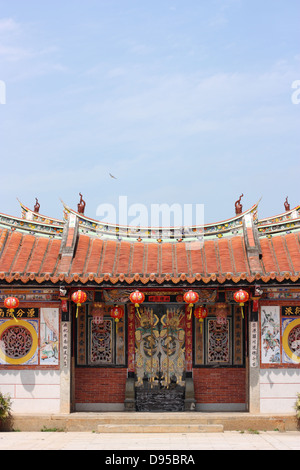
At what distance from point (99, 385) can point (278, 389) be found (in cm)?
390

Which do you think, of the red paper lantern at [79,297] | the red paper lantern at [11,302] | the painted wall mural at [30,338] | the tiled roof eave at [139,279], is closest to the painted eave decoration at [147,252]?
the tiled roof eave at [139,279]

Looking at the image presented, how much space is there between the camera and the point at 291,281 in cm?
1394

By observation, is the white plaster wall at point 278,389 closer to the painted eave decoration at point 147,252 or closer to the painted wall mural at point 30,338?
the painted eave decoration at point 147,252

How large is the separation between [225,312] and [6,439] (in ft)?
17.2

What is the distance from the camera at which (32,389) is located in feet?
47.8

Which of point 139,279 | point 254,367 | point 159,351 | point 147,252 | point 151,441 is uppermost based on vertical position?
point 147,252

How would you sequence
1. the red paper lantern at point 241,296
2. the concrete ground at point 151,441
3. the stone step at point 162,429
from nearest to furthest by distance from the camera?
the concrete ground at point 151,441, the stone step at point 162,429, the red paper lantern at point 241,296

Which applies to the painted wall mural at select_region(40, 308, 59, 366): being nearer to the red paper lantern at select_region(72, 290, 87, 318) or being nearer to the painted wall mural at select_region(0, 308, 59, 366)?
the painted wall mural at select_region(0, 308, 59, 366)

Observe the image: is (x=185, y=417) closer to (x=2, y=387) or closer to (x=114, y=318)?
(x=114, y=318)

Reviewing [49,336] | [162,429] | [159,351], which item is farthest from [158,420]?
[49,336]

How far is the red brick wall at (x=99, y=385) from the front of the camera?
1529cm

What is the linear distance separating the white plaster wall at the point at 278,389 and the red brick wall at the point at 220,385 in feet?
2.63

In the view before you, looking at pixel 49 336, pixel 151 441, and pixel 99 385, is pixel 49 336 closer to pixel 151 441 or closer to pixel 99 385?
pixel 99 385
